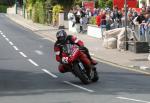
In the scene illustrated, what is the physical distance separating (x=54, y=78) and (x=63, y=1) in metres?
41.7

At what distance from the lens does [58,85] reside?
17.1m

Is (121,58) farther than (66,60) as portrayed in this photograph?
Yes

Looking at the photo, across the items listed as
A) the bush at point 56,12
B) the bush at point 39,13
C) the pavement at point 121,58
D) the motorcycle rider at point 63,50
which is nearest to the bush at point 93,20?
the pavement at point 121,58

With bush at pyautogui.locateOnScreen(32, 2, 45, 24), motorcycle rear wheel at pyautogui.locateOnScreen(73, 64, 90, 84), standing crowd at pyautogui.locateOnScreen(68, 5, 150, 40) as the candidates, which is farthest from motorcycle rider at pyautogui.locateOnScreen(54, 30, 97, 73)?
bush at pyautogui.locateOnScreen(32, 2, 45, 24)

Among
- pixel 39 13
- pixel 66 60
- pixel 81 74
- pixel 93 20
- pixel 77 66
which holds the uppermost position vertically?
pixel 39 13

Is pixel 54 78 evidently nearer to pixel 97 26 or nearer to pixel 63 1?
pixel 97 26

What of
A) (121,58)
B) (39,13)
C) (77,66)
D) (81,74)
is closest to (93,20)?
(121,58)

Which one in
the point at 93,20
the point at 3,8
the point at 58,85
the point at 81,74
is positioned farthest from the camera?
the point at 3,8

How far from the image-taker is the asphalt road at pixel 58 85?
1423cm

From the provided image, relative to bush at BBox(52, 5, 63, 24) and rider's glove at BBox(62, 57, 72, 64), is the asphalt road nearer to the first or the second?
rider's glove at BBox(62, 57, 72, 64)

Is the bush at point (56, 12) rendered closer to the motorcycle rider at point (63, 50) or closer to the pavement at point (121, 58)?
the pavement at point (121, 58)

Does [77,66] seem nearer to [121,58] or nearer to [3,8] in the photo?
[121,58]

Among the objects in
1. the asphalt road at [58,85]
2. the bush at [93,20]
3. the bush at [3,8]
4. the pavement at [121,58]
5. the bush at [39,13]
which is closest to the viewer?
the asphalt road at [58,85]

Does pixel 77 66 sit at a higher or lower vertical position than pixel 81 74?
higher
